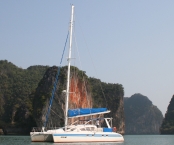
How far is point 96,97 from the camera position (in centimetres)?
8281

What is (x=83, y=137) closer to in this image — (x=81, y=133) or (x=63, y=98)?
(x=81, y=133)

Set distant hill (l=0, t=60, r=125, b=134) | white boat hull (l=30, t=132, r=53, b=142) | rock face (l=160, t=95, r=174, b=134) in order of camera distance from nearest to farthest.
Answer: white boat hull (l=30, t=132, r=53, b=142) → distant hill (l=0, t=60, r=125, b=134) → rock face (l=160, t=95, r=174, b=134)

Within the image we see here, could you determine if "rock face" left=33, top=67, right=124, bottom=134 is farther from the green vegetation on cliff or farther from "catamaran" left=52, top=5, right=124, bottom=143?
"catamaran" left=52, top=5, right=124, bottom=143

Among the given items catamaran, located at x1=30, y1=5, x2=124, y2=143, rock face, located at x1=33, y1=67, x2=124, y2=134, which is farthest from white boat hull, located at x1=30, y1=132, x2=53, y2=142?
rock face, located at x1=33, y1=67, x2=124, y2=134

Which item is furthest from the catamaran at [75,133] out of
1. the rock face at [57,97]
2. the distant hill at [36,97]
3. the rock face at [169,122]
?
the rock face at [169,122]

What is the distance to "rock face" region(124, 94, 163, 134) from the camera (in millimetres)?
183000

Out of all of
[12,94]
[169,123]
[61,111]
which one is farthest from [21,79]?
[169,123]

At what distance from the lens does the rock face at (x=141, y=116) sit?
183000 mm

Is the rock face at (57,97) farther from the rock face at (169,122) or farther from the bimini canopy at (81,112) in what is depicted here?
the rock face at (169,122)

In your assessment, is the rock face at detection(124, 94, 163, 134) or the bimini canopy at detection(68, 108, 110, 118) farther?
the rock face at detection(124, 94, 163, 134)

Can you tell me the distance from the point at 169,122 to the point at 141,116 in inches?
3147

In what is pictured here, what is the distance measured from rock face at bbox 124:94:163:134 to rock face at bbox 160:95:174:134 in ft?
223

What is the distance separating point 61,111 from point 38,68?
2081 inches

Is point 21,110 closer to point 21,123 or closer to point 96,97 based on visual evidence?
point 21,123
